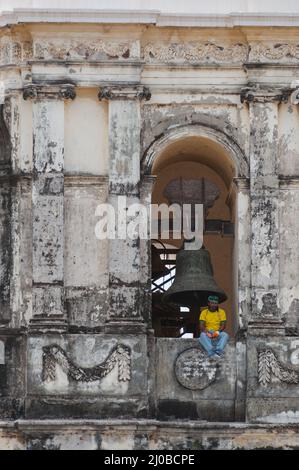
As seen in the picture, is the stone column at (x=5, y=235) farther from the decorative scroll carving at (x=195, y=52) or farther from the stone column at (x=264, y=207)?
the stone column at (x=264, y=207)

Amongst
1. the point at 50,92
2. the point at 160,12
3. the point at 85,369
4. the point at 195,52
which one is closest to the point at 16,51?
the point at 50,92

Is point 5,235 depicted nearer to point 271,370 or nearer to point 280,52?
point 271,370

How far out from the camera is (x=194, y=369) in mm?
37000

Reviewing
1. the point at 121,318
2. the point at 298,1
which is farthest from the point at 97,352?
the point at 298,1

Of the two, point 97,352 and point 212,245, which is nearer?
point 97,352

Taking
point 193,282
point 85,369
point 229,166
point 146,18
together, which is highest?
point 146,18

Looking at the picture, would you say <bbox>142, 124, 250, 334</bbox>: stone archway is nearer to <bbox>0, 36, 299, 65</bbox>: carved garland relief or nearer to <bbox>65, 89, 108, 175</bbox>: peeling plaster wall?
<bbox>65, 89, 108, 175</bbox>: peeling plaster wall

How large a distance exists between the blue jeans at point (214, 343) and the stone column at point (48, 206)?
5.80ft

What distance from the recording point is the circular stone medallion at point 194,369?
121ft

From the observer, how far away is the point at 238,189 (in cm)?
3741

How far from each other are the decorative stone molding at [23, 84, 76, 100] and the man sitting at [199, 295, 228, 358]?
316 centimetres

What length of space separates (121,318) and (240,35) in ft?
13.0

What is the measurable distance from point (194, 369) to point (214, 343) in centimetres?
42

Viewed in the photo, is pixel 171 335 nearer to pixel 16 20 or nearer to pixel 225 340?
pixel 225 340
